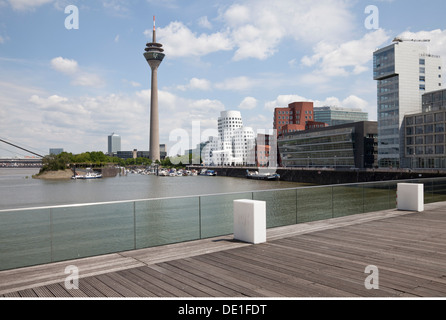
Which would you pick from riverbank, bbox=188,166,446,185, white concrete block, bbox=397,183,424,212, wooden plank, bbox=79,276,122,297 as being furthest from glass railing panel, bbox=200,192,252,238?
riverbank, bbox=188,166,446,185

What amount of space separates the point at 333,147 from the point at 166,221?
12144cm

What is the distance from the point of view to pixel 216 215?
37.2ft

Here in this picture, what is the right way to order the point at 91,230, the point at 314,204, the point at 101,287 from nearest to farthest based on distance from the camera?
the point at 101,287 < the point at 91,230 < the point at 314,204

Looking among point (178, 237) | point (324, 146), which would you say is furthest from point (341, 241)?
point (324, 146)

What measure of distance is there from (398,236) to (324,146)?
125m

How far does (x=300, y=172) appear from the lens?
356 feet

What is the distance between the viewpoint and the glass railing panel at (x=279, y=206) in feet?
39.5

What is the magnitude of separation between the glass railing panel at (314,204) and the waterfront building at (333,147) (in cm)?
10270

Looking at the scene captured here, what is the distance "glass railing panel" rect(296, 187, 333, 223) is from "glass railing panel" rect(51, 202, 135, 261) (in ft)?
20.2

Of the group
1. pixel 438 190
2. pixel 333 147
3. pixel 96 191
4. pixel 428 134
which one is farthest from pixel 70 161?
pixel 438 190

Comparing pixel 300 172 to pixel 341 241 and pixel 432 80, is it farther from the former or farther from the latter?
pixel 341 241

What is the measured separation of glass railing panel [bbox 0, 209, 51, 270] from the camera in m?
7.95

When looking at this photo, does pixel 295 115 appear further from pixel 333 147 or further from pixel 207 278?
pixel 207 278

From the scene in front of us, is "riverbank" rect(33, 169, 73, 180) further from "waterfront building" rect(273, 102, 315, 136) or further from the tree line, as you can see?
"waterfront building" rect(273, 102, 315, 136)
